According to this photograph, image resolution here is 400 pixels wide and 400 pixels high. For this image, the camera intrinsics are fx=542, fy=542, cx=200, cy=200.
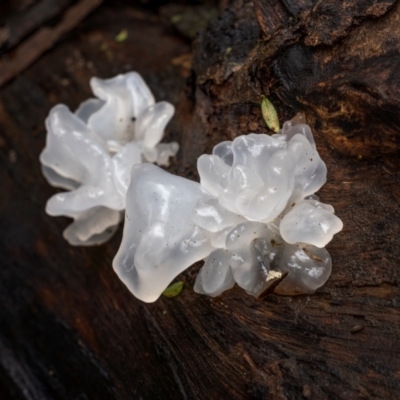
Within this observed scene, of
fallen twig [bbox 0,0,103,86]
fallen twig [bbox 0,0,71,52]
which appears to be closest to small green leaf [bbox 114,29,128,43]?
fallen twig [bbox 0,0,103,86]

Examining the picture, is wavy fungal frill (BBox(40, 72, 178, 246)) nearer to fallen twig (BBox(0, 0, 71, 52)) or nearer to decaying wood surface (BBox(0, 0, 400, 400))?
decaying wood surface (BBox(0, 0, 400, 400))

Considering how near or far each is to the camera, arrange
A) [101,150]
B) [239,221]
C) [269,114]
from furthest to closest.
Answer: [101,150], [269,114], [239,221]

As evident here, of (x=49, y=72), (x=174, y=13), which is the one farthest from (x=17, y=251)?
(x=174, y=13)

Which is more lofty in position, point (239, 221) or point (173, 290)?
point (239, 221)

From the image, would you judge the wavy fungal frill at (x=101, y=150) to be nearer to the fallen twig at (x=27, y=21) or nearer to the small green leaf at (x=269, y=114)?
the small green leaf at (x=269, y=114)

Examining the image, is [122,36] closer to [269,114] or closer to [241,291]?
[269,114]

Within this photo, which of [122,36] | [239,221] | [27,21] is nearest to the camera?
[239,221]

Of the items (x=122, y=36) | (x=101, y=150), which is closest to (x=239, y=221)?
(x=101, y=150)

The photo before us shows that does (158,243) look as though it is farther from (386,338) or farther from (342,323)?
(386,338)

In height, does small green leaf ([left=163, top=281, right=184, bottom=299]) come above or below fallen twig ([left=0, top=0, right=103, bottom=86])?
below
